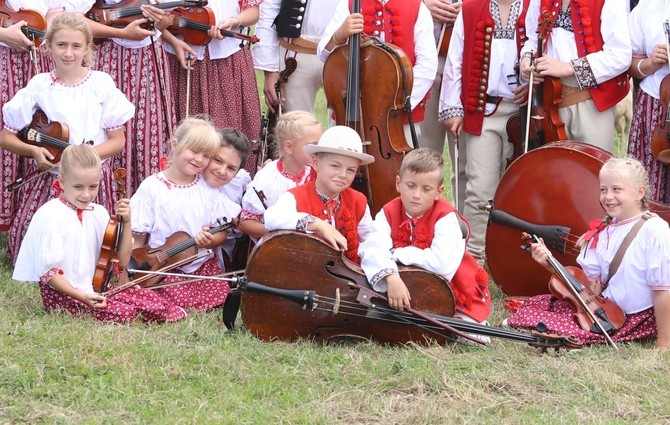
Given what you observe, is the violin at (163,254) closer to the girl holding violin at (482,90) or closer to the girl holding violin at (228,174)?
the girl holding violin at (228,174)

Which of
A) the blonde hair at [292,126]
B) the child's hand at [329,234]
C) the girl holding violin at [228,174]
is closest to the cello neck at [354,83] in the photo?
the blonde hair at [292,126]

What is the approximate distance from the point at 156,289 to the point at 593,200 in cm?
209

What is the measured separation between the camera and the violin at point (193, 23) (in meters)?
6.06

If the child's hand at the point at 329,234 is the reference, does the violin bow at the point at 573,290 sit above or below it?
below

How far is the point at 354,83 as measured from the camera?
557 centimetres

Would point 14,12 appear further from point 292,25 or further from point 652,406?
point 652,406

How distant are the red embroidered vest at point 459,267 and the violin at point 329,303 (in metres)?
0.22

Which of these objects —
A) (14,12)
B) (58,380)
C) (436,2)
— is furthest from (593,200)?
(14,12)

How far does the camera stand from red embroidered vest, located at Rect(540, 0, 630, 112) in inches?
224

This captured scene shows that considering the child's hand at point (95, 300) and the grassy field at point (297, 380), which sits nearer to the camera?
the grassy field at point (297, 380)

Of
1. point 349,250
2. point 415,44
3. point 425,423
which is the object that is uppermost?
point 415,44

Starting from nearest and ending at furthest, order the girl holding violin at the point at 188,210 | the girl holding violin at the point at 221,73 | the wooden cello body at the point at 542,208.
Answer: the wooden cello body at the point at 542,208 < the girl holding violin at the point at 188,210 < the girl holding violin at the point at 221,73

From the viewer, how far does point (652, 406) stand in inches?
158

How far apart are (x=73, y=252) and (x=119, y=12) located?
1617 millimetres
